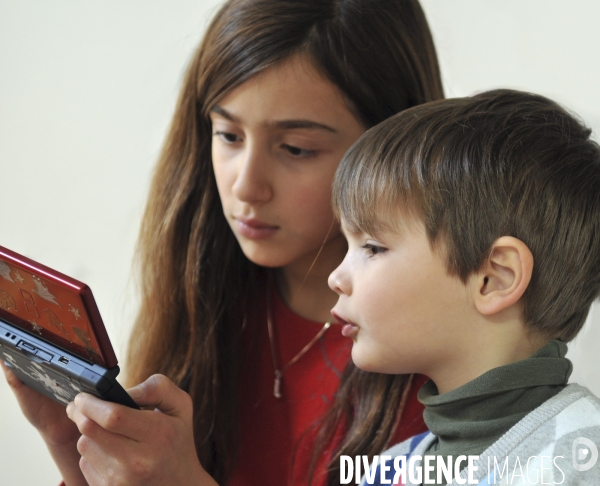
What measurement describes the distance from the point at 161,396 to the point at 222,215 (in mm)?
399

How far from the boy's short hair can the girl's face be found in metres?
0.18

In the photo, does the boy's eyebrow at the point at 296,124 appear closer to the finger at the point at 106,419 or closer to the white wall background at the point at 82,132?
the finger at the point at 106,419

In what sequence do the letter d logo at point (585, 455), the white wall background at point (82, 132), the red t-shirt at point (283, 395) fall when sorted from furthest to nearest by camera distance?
the white wall background at point (82, 132), the red t-shirt at point (283, 395), the letter d logo at point (585, 455)

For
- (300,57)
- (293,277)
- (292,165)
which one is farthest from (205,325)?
(300,57)

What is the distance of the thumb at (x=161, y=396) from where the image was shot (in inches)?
31.3

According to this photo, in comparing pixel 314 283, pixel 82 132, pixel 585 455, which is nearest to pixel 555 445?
pixel 585 455

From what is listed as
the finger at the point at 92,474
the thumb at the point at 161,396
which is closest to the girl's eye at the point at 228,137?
the thumb at the point at 161,396

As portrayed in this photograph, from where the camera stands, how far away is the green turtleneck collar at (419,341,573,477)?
69 centimetres

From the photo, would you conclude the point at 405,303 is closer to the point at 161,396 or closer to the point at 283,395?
the point at 161,396

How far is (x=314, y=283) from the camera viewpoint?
1.11m

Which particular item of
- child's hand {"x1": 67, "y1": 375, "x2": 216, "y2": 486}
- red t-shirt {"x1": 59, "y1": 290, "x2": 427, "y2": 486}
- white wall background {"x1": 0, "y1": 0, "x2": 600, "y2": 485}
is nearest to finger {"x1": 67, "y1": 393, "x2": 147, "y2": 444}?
child's hand {"x1": 67, "y1": 375, "x2": 216, "y2": 486}

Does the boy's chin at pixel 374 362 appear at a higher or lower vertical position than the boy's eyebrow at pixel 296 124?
lower

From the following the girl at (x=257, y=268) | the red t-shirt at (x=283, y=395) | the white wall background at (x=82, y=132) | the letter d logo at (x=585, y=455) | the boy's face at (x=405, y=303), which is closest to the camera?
the letter d logo at (x=585, y=455)

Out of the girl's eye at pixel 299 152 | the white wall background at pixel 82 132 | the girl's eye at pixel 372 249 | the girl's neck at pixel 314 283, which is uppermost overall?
the white wall background at pixel 82 132
